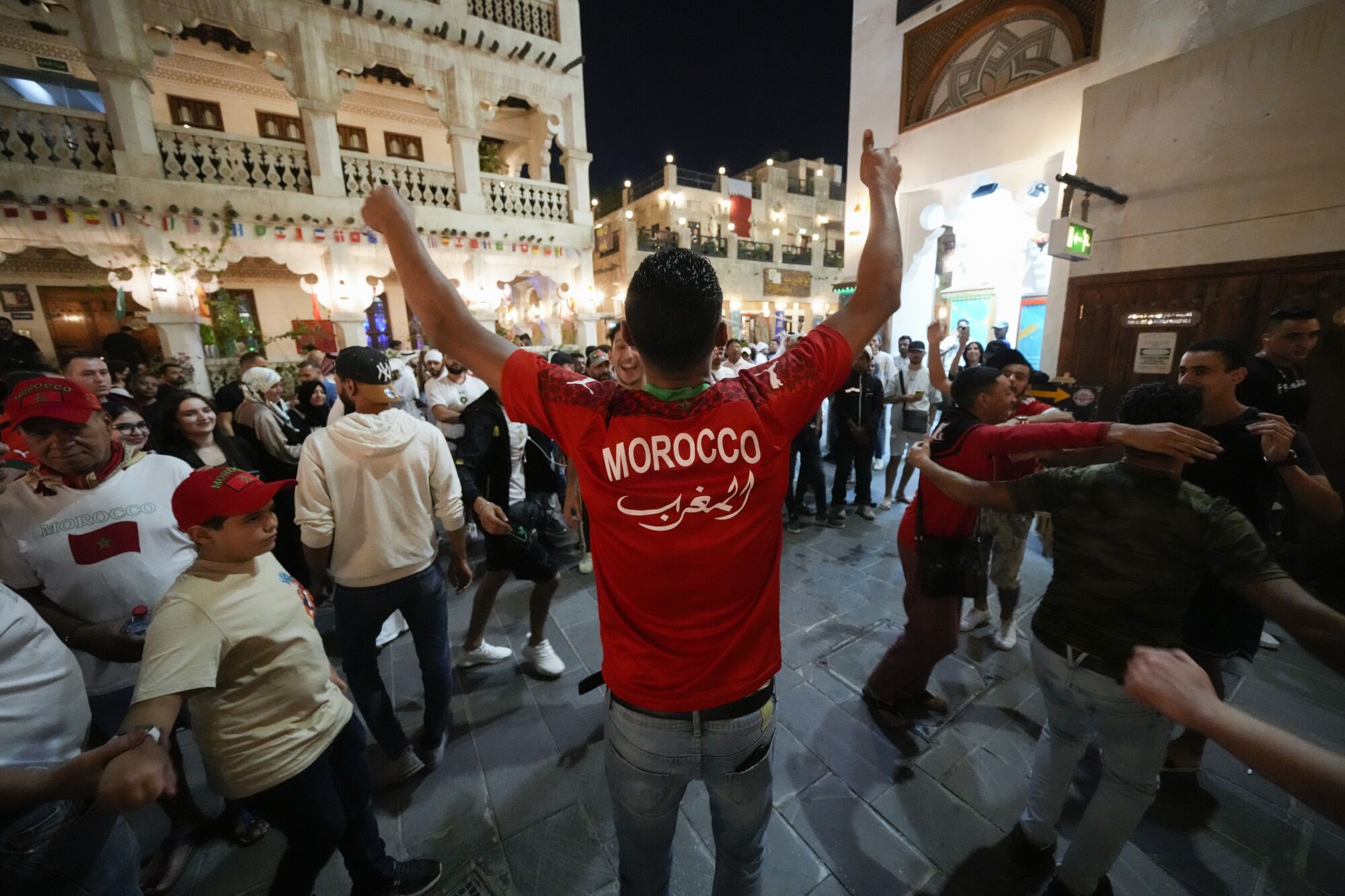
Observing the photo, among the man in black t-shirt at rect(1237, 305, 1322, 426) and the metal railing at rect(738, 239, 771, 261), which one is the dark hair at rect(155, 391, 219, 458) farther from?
the metal railing at rect(738, 239, 771, 261)

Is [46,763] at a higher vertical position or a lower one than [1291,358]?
lower

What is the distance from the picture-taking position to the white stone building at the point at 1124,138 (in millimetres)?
4895

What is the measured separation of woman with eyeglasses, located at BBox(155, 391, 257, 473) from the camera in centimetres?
322

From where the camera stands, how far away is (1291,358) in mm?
3184

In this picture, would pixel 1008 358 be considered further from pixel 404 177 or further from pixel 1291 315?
pixel 404 177

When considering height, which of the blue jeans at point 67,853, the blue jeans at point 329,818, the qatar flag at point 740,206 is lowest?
the blue jeans at point 329,818

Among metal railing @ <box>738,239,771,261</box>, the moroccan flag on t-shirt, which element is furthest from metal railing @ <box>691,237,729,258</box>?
the moroccan flag on t-shirt

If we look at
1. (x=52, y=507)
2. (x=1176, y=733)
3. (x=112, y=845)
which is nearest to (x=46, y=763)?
(x=112, y=845)

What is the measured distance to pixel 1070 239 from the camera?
6.04 metres

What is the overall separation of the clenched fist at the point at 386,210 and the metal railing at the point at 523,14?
48.7 feet

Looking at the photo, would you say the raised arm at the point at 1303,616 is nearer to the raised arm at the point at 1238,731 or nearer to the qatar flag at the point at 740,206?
the raised arm at the point at 1238,731

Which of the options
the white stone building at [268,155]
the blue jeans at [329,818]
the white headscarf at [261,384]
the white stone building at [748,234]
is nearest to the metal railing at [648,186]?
the white stone building at [748,234]

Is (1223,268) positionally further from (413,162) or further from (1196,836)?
(413,162)

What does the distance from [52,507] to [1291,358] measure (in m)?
6.57
